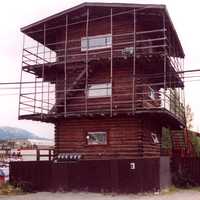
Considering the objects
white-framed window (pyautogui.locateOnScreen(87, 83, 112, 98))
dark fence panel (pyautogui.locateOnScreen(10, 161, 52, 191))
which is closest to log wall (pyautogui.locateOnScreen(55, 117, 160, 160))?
white-framed window (pyautogui.locateOnScreen(87, 83, 112, 98))

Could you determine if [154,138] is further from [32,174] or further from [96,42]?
[32,174]

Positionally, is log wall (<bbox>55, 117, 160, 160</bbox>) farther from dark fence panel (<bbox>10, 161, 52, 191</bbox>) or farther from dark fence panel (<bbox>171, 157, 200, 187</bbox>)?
dark fence panel (<bbox>10, 161, 52, 191</bbox>)

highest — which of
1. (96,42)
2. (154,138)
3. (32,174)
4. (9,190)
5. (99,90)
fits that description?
(96,42)

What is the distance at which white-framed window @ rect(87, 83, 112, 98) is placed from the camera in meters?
28.0

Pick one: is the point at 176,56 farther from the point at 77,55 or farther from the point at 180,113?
the point at 77,55

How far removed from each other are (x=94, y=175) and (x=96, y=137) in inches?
136

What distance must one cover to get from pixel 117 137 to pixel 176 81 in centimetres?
731

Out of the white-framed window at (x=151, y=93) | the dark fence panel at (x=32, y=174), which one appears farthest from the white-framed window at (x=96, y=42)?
the dark fence panel at (x=32, y=174)

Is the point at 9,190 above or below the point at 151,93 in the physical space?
below

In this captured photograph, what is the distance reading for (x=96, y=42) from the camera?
29109 mm

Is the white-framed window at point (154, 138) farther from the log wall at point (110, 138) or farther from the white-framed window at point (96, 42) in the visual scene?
the white-framed window at point (96, 42)

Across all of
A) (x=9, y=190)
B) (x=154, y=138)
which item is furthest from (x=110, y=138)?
(x=9, y=190)

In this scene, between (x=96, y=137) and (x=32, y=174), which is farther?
(x=96, y=137)

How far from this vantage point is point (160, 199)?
74.5 feet
